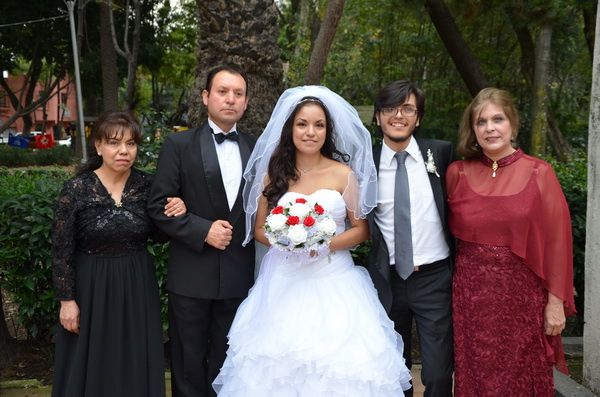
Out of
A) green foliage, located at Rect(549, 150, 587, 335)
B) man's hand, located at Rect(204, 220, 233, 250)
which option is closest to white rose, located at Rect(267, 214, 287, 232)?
man's hand, located at Rect(204, 220, 233, 250)

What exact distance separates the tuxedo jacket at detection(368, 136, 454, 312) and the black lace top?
143 centimetres

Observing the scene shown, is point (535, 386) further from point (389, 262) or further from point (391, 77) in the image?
point (391, 77)

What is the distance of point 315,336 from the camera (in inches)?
131

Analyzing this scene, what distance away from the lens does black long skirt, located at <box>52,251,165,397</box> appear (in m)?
3.57

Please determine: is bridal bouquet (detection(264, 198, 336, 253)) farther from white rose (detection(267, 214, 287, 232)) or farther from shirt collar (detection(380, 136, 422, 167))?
shirt collar (detection(380, 136, 422, 167))

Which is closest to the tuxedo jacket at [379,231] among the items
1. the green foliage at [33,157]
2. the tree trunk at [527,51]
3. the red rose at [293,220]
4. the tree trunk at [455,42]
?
the red rose at [293,220]

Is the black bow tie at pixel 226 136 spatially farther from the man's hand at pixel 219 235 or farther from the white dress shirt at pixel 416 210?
the white dress shirt at pixel 416 210

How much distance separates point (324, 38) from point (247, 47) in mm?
884

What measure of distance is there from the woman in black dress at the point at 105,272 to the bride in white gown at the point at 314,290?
0.59 metres

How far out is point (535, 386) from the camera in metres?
3.57

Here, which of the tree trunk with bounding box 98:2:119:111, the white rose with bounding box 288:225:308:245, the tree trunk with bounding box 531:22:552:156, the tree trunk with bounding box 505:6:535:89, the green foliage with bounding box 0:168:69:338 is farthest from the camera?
the tree trunk with bounding box 98:2:119:111

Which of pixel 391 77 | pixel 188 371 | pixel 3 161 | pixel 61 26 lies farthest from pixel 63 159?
pixel 188 371

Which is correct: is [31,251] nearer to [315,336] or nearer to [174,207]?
[174,207]

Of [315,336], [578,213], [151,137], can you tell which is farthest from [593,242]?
[151,137]
